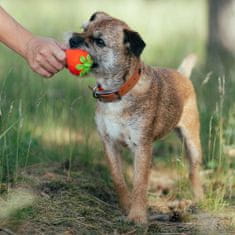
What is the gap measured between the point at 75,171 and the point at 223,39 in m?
5.33

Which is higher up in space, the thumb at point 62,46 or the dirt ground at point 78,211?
the thumb at point 62,46

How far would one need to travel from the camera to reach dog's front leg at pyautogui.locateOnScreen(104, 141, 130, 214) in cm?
520

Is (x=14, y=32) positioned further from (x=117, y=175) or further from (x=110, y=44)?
(x=117, y=175)

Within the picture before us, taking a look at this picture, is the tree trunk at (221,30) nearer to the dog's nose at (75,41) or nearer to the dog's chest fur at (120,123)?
the dog's chest fur at (120,123)

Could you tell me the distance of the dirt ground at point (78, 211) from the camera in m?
4.32

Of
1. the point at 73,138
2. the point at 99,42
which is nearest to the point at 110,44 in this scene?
the point at 99,42

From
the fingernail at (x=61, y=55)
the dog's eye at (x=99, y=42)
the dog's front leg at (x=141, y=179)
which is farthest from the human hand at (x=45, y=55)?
the dog's front leg at (x=141, y=179)

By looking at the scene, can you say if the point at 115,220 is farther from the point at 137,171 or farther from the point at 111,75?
the point at 111,75

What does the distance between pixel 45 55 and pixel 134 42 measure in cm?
91

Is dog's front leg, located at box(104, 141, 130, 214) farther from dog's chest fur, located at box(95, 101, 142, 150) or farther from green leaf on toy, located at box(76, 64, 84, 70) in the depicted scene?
green leaf on toy, located at box(76, 64, 84, 70)

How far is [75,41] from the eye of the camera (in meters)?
4.84

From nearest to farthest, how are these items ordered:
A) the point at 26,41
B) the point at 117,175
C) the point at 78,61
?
→ the point at 26,41 → the point at 78,61 → the point at 117,175

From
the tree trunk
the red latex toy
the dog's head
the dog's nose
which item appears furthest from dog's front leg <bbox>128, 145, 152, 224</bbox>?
the tree trunk

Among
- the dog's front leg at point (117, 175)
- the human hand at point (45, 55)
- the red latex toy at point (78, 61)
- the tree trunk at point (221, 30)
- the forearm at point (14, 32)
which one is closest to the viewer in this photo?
the human hand at point (45, 55)
